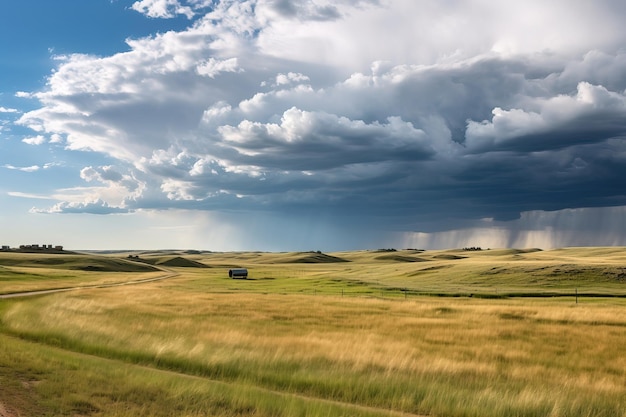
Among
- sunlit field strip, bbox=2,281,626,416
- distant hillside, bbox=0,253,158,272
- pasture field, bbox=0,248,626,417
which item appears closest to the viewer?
pasture field, bbox=0,248,626,417

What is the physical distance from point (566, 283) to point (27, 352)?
8076 cm

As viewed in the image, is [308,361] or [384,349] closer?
[308,361]

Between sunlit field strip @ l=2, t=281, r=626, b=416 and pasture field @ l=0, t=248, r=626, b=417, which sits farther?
sunlit field strip @ l=2, t=281, r=626, b=416

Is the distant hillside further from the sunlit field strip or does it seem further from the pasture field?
the sunlit field strip

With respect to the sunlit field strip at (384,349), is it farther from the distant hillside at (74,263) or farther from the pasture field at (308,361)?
the distant hillside at (74,263)

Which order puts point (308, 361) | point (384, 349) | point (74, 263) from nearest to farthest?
point (308, 361), point (384, 349), point (74, 263)

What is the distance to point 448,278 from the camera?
336 ft

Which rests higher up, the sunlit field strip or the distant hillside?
the sunlit field strip

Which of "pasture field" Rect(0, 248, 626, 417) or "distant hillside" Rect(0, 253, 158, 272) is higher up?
"pasture field" Rect(0, 248, 626, 417)

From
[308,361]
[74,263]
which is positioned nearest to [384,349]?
[308,361]

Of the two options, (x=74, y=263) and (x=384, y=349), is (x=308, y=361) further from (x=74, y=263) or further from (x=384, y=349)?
(x=74, y=263)

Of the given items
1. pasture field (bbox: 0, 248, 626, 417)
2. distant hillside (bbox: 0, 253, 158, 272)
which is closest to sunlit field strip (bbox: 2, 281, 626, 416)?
pasture field (bbox: 0, 248, 626, 417)

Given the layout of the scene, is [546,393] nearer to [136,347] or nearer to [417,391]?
[417,391]

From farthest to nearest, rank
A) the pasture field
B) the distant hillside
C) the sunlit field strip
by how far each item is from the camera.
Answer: the distant hillside, the sunlit field strip, the pasture field
